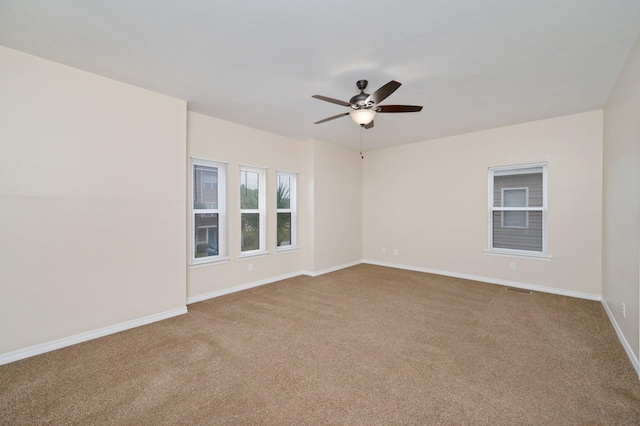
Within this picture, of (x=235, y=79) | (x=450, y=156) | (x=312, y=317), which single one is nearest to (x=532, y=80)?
(x=450, y=156)

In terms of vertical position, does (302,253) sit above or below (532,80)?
below

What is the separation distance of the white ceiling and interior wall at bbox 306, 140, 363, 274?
209 cm

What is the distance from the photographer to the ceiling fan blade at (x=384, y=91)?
7.78 feet

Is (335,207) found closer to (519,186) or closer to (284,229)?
(284,229)

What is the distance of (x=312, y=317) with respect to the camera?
3400mm

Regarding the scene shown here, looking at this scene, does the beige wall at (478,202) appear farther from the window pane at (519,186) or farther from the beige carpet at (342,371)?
the beige carpet at (342,371)

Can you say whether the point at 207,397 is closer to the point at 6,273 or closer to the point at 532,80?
the point at 6,273

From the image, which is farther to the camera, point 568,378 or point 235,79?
point 235,79

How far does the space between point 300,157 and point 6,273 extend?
426cm

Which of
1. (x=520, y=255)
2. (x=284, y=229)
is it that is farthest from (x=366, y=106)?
(x=520, y=255)

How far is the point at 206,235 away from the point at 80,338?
6.07 ft

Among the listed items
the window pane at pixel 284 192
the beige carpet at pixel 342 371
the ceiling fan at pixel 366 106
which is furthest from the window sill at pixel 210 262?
the ceiling fan at pixel 366 106

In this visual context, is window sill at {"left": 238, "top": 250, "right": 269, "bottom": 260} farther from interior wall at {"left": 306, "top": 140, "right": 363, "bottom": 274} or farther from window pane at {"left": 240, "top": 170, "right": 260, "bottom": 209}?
interior wall at {"left": 306, "top": 140, "right": 363, "bottom": 274}

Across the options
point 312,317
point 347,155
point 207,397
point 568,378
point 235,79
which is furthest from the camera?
point 347,155
